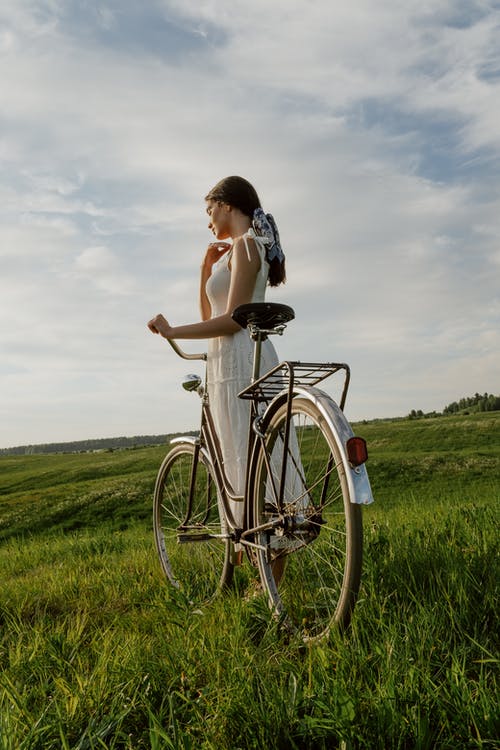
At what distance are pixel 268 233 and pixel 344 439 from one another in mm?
2006

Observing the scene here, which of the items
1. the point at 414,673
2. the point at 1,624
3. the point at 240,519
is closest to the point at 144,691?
the point at 414,673

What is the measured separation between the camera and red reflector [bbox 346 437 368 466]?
2.99 metres

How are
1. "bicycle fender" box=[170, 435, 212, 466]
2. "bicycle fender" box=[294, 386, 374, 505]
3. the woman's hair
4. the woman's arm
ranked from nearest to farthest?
"bicycle fender" box=[294, 386, 374, 505]
the woman's arm
the woman's hair
"bicycle fender" box=[170, 435, 212, 466]

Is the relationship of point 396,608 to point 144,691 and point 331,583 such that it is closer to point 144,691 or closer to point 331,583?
point 331,583

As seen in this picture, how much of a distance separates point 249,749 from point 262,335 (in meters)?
2.41

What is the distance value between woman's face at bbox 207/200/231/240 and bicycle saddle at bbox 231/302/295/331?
3.70 feet

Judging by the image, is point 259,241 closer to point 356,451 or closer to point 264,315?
point 264,315

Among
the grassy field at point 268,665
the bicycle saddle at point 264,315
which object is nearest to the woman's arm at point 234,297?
the bicycle saddle at point 264,315

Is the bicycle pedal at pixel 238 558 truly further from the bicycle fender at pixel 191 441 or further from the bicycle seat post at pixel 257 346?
the bicycle seat post at pixel 257 346

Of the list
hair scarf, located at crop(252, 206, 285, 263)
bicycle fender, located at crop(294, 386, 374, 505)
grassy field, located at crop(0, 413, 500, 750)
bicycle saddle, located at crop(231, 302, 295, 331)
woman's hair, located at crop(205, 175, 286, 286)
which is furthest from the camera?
woman's hair, located at crop(205, 175, 286, 286)

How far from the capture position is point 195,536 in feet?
16.2

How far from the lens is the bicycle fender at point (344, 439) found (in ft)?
9.59

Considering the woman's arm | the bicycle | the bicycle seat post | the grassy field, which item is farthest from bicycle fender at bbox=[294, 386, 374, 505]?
the woman's arm

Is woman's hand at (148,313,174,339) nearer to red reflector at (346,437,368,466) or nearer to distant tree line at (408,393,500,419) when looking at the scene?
red reflector at (346,437,368,466)
